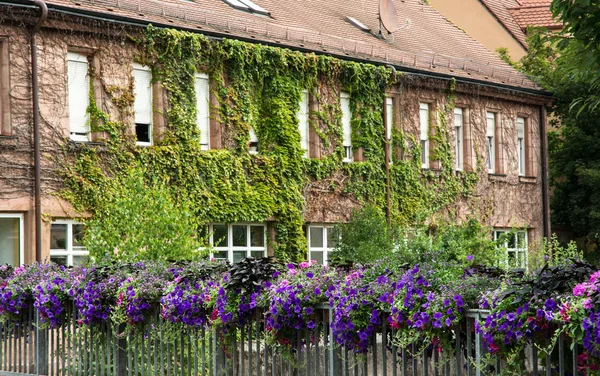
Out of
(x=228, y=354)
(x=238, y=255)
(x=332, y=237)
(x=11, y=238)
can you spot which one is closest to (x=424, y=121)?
(x=332, y=237)

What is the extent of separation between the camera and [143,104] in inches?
867

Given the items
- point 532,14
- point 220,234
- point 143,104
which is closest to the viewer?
point 143,104

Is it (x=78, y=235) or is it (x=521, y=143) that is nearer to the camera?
(x=78, y=235)

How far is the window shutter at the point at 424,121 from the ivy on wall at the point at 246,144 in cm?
79

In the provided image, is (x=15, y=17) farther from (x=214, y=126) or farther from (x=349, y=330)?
(x=349, y=330)

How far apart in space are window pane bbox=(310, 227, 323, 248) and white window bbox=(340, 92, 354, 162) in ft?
6.32

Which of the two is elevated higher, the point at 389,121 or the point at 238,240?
the point at 389,121

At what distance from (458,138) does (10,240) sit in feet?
49.1

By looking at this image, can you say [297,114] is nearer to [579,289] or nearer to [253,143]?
[253,143]


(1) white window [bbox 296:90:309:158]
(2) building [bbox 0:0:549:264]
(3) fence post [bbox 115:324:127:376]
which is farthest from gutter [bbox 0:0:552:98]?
(3) fence post [bbox 115:324:127:376]

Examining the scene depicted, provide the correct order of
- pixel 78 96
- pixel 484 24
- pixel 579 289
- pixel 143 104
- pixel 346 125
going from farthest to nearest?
pixel 484 24
pixel 346 125
pixel 143 104
pixel 78 96
pixel 579 289

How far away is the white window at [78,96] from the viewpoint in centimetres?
2072

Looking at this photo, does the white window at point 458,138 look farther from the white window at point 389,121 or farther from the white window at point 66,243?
the white window at point 66,243

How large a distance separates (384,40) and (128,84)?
10478mm
